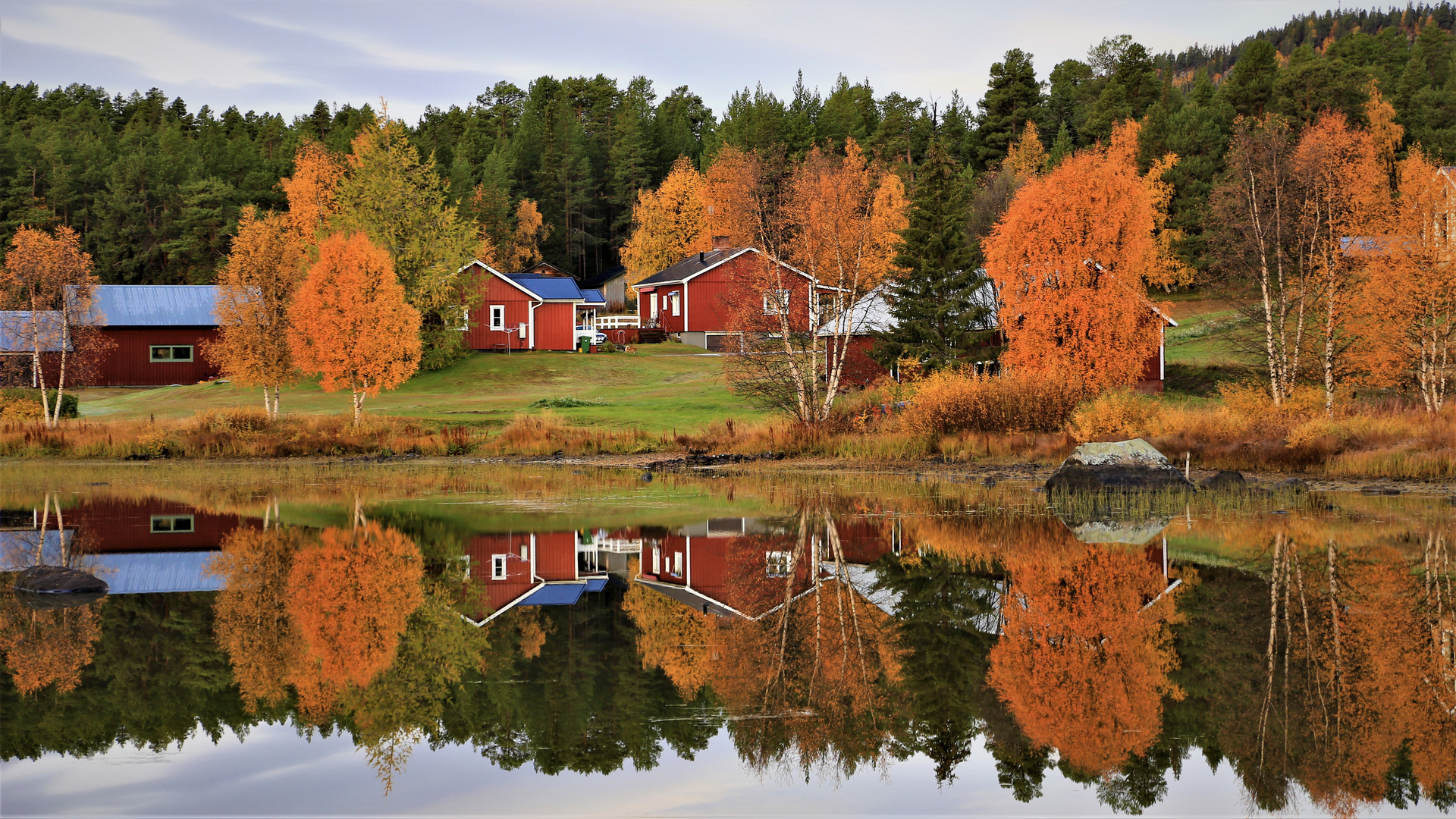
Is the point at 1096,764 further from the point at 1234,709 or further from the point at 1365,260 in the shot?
the point at 1365,260

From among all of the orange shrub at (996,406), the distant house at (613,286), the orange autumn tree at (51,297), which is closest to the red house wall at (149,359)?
the orange autumn tree at (51,297)

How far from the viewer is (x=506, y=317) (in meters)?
63.9

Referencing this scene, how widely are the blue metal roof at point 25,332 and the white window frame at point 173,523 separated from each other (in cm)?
2872

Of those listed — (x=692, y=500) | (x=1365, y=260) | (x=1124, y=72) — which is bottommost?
(x=692, y=500)

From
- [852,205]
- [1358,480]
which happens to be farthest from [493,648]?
[852,205]

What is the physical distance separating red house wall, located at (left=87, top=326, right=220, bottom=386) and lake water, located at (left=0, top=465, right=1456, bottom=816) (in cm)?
4234

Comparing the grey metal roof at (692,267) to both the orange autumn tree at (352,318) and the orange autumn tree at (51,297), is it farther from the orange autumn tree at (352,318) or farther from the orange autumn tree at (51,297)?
the orange autumn tree at (51,297)

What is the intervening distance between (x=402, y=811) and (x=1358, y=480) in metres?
22.6

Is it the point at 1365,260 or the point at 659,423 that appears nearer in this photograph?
the point at 1365,260

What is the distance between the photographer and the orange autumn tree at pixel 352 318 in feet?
131

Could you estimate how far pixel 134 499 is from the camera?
25172 mm

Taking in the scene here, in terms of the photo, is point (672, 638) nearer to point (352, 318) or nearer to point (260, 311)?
point (352, 318)

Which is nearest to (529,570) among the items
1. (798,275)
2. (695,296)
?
(798,275)

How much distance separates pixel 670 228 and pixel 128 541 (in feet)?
229
